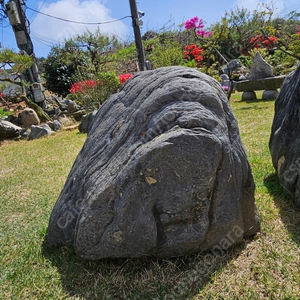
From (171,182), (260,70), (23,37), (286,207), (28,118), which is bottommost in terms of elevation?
(286,207)

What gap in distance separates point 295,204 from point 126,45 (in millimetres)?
17696

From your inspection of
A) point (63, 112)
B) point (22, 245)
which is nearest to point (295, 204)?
point (22, 245)

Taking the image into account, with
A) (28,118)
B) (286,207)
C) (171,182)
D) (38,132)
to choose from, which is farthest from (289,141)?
(28,118)

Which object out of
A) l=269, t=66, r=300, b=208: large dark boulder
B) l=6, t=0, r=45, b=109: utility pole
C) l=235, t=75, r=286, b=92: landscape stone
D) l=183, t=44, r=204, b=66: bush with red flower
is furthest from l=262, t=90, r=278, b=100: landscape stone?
l=6, t=0, r=45, b=109: utility pole

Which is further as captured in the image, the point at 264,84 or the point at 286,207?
the point at 264,84

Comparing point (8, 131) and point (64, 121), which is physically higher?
point (8, 131)

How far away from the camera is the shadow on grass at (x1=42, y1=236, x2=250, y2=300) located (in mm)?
1896

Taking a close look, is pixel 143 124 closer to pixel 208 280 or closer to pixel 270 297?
pixel 208 280

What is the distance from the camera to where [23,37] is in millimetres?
10117

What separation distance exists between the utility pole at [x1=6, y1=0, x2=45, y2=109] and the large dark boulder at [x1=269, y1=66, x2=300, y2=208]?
9.34m

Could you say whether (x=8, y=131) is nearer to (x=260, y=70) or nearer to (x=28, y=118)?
(x=28, y=118)

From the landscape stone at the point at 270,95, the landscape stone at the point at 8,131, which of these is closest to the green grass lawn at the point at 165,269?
the landscape stone at the point at 8,131

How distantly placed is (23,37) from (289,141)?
10079 mm

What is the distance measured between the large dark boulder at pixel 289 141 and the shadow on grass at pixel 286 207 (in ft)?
0.34
